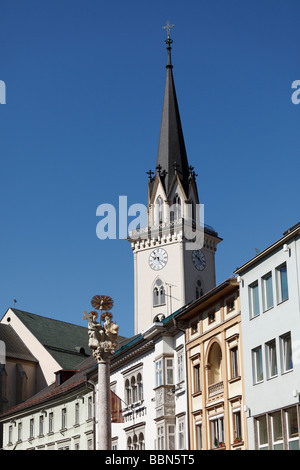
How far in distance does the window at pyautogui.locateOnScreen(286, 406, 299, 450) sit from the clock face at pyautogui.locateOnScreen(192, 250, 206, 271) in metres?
65.8

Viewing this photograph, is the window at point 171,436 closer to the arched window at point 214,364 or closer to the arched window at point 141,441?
the arched window at point 141,441

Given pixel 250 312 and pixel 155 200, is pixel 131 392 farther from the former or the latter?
pixel 155 200

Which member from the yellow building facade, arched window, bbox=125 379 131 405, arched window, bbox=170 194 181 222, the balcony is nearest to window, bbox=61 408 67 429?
arched window, bbox=125 379 131 405

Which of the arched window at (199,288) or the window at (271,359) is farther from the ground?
the arched window at (199,288)

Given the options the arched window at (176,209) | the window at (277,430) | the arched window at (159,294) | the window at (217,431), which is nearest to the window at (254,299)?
the window at (277,430)

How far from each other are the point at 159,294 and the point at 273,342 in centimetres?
A: 6174

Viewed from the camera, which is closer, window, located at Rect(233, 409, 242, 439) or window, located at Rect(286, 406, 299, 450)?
window, located at Rect(286, 406, 299, 450)

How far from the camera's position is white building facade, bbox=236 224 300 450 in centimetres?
3697

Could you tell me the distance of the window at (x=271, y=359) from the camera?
38.9m

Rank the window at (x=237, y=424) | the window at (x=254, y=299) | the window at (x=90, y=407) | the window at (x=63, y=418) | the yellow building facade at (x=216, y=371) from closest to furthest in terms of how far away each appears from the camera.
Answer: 1. the window at (x=254, y=299)
2. the window at (x=237, y=424)
3. the yellow building facade at (x=216, y=371)
4. the window at (x=90, y=407)
5. the window at (x=63, y=418)

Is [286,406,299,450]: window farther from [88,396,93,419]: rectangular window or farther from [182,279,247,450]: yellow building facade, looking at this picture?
[88,396,93,419]: rectangular window

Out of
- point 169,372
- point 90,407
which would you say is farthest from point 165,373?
point 90,407

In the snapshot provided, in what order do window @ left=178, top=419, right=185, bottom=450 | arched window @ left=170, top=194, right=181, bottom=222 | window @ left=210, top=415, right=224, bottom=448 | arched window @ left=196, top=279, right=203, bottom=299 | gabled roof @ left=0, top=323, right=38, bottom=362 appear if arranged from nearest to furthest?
window @ left=210, top=415, right=224, bottom=448
window @ left=178, top=419, right=185, bottom=450
gabled roof @ left=0, top=323, right=38, bottom=362
arched window @ left=196, top=279, right=203, bottom=299
arched window @ left=170, top=194, right=181, bottom=222

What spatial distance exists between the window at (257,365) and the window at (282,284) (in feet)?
9.83
